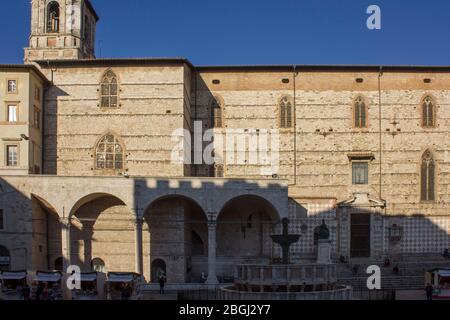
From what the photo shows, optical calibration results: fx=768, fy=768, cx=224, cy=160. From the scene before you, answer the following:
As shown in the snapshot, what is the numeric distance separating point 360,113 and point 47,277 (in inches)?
843

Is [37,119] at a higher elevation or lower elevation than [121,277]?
higher

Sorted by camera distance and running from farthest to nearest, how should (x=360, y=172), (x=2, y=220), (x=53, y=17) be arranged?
(x=53, y=17)
(x=360, y=172)
(x=2, y=220)

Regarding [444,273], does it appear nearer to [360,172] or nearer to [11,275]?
[360,172]

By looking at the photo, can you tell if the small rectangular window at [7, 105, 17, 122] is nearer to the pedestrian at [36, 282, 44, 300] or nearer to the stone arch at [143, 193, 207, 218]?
the stone arch at [143, 193, 207, 218]

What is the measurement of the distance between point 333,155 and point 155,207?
1125 cm

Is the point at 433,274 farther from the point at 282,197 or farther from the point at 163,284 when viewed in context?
the point at 163,284

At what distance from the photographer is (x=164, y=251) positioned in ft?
139

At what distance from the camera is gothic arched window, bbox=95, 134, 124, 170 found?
43.8 m

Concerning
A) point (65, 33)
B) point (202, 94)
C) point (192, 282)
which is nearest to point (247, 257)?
point (192, 282)

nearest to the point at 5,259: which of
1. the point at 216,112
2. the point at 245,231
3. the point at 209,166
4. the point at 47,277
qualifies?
the point at 47,277

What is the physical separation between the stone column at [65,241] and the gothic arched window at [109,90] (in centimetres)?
766

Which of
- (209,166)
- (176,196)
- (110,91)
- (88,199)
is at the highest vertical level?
(110,91)

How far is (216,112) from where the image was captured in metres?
46.0

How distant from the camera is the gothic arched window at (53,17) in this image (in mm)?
49562
